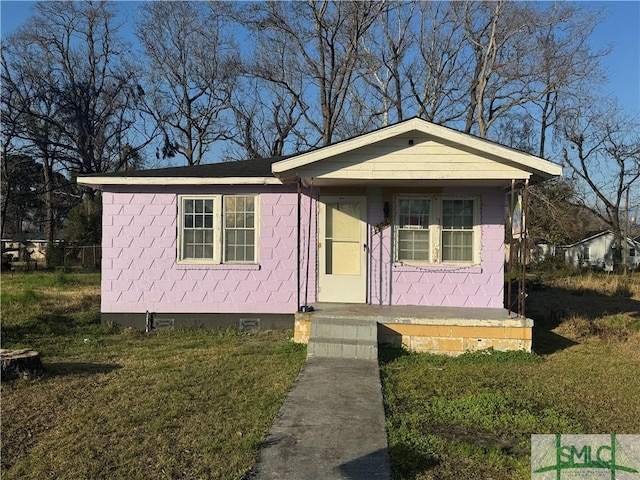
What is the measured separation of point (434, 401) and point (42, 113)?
36.9 metres

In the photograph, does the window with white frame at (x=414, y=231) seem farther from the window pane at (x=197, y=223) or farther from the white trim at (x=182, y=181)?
the window pane at (x=197, y=223)

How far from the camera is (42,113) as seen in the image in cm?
3519

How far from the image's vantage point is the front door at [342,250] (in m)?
10.0

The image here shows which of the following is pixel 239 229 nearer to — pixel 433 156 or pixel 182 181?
pixel 182 181

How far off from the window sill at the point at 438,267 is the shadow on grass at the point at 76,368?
5185 mm

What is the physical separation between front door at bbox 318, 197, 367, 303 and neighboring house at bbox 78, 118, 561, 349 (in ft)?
0.06

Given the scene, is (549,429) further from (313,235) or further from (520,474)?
(313,235)

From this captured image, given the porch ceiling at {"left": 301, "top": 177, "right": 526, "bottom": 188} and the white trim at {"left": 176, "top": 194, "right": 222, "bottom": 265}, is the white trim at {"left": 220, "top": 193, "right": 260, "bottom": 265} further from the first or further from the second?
the porch ceiling at {"left": 301, "top": 177, "right": 526, "bottom": 188}

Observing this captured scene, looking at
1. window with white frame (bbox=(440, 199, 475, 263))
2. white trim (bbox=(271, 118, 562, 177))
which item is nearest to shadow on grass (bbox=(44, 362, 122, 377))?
white trim (bbox=(271, 118, 562, 177))

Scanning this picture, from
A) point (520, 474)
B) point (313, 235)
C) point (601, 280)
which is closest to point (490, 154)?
point (313, 235)

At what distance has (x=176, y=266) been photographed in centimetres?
1023

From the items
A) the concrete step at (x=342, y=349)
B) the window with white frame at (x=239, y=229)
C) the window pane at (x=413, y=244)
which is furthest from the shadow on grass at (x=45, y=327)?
the window pane at (x=413, y=244)

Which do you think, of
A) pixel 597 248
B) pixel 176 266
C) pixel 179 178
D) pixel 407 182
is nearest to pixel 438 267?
pixel 407 182

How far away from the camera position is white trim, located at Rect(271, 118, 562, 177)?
27.5 ft
